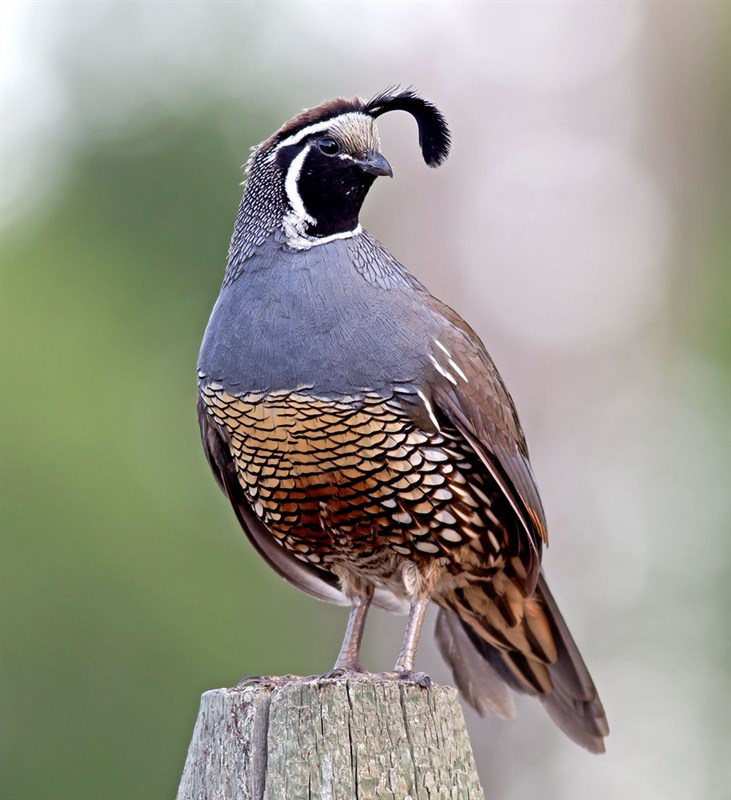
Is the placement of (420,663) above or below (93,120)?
below

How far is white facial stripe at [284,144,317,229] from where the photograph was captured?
4488mm

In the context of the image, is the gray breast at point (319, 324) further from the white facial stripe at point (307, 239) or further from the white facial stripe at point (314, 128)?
the white facial stripe at point (314, 128)

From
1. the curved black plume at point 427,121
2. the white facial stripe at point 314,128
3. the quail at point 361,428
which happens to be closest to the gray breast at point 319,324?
the quail at point 361,428

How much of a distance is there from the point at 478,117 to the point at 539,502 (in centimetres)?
618

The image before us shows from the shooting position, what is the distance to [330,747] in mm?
2955

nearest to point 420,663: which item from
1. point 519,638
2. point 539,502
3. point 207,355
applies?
point 519,638

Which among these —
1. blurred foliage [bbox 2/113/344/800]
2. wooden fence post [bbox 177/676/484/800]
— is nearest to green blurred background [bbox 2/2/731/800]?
blurred foliage [bbox 2/113/344/800]

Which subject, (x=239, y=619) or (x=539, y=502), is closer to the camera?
(x=539, y=502)

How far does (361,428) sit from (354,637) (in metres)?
0.88

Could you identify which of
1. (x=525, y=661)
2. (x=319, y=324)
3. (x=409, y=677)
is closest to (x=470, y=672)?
(x=525, y=661)

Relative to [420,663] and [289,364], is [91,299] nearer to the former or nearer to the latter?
[420,663]

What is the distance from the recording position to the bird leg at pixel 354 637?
4262 millimetres

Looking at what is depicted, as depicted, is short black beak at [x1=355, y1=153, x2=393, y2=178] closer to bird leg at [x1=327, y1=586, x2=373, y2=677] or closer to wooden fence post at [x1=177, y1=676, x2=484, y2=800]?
bird leg at [x1=327, y1=586, x2=373, y2=677]

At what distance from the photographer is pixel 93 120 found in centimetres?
1191
